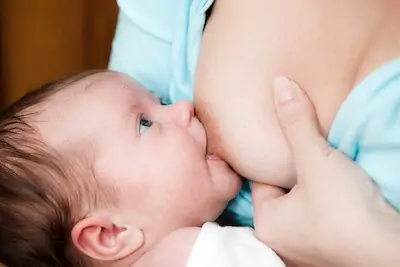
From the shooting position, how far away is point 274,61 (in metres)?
0.70

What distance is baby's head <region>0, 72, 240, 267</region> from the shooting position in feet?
2.51

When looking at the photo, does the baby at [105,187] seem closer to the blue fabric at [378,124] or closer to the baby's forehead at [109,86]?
the baby's forehead at [109,86]

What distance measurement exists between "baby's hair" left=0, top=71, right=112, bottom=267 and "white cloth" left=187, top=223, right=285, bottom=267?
0.12 meters

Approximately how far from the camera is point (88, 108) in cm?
79

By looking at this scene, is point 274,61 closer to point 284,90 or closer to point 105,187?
point 284,90

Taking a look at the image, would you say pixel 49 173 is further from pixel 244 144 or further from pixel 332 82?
pixel 332 82

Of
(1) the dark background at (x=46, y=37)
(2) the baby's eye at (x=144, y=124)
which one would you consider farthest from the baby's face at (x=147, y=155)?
(1) the dark background at (x=46, y=37)

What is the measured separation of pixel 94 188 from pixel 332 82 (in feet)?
0.90

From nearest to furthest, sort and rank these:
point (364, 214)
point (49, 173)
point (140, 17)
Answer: point (364, 214)
point (49, 173)
point (140, 17)

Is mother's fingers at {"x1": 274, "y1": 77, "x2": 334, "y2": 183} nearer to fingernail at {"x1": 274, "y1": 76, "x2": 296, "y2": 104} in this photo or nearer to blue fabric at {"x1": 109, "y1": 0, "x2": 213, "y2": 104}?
fingernail at {"x1": 274, "y1": 76, "x2": 296, "y2": 104}

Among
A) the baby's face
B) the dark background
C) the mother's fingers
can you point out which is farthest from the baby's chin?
the dark background

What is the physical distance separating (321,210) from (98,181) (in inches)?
9.5

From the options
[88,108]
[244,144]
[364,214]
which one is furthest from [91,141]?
[364,214]

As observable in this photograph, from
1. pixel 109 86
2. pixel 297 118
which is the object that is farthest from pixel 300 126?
pixel 109 86
